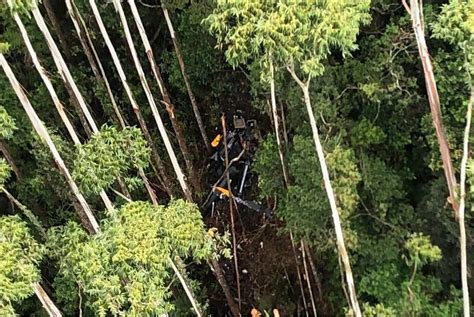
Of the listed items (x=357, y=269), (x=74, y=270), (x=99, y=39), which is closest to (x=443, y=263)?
(x=357, y=269)

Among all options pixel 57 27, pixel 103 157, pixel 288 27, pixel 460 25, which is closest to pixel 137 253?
pixel 103 157

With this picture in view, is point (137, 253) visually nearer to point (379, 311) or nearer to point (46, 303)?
point (46, 303)

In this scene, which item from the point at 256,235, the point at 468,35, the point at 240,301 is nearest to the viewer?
the point at 468,35

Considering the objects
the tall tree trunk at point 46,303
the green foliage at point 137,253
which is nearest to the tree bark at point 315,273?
the green foliage at point 137,253

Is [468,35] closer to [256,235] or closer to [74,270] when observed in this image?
[74,270]

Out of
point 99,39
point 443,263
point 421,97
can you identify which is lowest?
point 443,263

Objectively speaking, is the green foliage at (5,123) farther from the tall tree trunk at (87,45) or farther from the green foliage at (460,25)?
the green foliage at (460,25)

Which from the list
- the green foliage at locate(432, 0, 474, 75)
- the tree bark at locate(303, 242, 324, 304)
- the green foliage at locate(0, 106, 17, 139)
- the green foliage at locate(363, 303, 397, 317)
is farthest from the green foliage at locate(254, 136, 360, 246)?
the green foliage at locate(0, 106, 17, 139)
